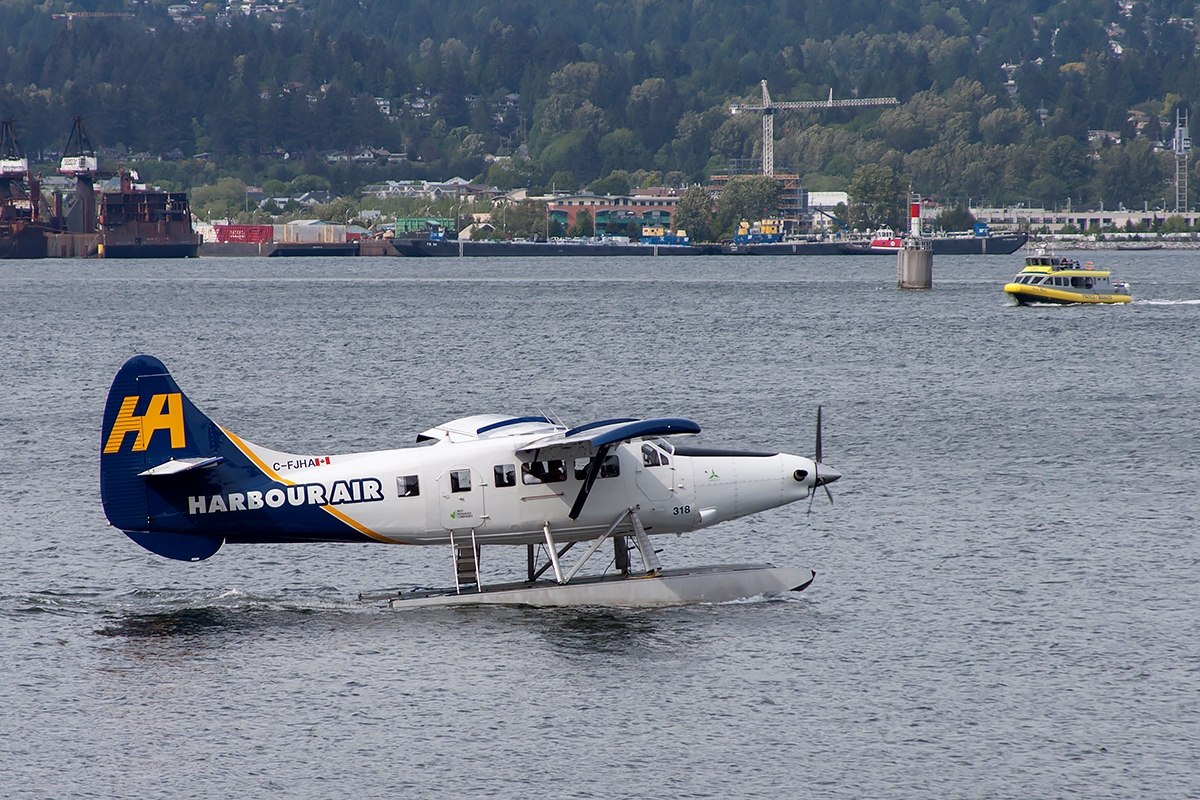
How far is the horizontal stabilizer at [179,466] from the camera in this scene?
23703mm

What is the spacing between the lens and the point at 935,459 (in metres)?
42.8

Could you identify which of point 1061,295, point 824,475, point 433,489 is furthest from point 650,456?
point 1061,295

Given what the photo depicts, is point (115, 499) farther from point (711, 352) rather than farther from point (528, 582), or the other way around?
point (711, 352)

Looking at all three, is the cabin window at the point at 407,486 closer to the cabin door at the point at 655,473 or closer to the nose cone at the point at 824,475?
the cabin door at the point at 655,473

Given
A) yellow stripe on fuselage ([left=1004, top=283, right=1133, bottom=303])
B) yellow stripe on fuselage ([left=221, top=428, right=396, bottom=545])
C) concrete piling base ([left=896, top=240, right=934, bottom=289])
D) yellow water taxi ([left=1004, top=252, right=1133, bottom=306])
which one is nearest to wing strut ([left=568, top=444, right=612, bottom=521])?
yellow stripe on fuselage ([left=221, top=428, right=396, bottom=545])

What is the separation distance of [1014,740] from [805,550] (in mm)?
11107

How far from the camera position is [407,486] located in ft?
80.4

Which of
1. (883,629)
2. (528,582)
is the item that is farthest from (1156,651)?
(528,582)

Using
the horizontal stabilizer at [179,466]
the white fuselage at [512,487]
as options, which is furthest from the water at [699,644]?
the horizontal stabilizer at [179,466]

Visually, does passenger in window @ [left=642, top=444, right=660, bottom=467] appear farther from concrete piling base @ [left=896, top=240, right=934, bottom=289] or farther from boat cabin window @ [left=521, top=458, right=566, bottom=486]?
concrete piling base @ [left=896, top=240, right=934, bottom=289]

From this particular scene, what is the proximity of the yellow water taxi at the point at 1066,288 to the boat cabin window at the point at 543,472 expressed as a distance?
92.4 m

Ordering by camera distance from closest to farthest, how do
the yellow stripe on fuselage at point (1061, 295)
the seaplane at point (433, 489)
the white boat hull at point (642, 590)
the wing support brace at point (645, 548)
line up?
the seaplane at point (433, 489)
the wing support brace at point (645, 548)
the white boat hull at point (642, 590)
the yellow stripe on fuselage at point (1061, 295)


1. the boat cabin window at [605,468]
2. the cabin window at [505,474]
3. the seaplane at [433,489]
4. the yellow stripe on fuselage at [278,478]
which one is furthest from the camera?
the boat cabin window at [605,468]

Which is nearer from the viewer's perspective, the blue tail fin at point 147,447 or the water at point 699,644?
the water at point 699,644
